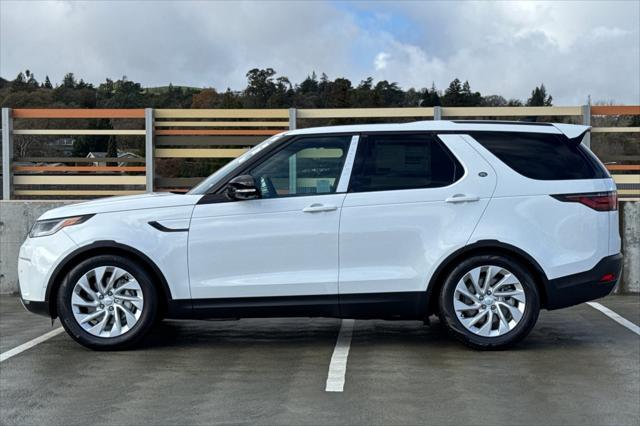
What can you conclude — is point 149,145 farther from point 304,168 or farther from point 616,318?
point 616,318

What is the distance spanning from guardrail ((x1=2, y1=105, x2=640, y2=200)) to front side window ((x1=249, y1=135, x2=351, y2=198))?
573 centimetres

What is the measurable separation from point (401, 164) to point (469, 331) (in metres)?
1.40

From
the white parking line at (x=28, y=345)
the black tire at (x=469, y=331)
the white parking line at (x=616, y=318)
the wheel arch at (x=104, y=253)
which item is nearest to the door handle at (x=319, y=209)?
the black tire at (x=469, y=331)

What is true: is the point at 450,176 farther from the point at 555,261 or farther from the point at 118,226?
the point at 118,226

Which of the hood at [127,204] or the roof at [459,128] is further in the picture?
the roof at [459,128]

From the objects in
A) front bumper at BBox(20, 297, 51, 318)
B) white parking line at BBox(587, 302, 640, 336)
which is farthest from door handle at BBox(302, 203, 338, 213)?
white parking line at BBox(587, 302, 640, 336)

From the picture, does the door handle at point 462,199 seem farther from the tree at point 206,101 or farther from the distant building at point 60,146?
the distant building at point 60,146

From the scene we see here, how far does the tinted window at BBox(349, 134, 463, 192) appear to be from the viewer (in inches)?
283

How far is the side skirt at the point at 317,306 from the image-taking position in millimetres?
7082

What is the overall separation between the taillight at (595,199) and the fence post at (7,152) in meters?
8.58

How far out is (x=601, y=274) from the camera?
23.8ft

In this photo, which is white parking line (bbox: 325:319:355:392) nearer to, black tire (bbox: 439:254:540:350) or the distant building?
black tire (bbox: 439:254:540:350)

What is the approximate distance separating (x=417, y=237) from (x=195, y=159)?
7.03 metres

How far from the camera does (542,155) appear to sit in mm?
7320
